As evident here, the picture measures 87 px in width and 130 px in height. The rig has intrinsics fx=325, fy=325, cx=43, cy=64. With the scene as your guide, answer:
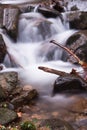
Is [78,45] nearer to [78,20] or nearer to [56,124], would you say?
[78,20]

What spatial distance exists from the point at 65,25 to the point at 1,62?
331 centimetres

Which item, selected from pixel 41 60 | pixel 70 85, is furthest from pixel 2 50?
pixel 70 85

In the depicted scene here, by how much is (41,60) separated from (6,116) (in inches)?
162

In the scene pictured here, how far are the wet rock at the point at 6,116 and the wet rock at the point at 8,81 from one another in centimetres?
103

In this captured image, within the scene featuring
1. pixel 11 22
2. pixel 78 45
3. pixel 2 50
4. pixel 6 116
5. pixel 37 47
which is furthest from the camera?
pixel 11 22

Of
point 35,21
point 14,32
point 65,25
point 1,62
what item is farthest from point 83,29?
point 1,62

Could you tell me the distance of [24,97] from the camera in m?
6.59

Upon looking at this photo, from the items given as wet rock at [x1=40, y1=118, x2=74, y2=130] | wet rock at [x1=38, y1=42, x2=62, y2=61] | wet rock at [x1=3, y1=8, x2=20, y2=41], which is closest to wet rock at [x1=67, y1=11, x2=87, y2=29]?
wet rock at [x1=38, y1=42, x2=62, y2=61]

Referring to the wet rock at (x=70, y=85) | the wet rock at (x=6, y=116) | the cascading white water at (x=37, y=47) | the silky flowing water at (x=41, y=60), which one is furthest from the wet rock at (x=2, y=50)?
the wet rock at (x=6, y=116)

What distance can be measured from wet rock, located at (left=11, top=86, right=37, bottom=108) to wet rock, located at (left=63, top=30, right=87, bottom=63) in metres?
2.60

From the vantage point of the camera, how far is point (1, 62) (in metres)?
9.23

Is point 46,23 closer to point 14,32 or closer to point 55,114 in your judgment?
point 14,32

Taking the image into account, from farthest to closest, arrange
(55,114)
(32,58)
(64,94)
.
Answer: (32,58) < (64,94) < (55,114)

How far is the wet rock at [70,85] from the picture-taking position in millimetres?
7035
